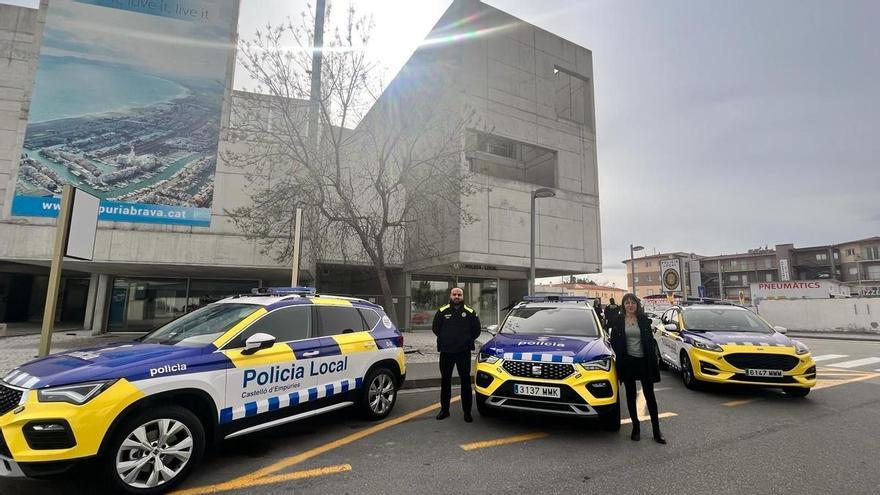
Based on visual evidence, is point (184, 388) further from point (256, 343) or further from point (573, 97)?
point (573, 97)

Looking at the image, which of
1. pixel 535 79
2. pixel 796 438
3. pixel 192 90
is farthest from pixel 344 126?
pixel 535 79

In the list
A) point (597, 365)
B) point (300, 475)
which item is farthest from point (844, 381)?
point (300, 475)

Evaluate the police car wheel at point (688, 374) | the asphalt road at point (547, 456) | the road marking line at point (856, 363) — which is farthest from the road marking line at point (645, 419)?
the road marking line at point (856, 363)

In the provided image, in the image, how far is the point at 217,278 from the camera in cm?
1986

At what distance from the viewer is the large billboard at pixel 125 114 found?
15.0 meters

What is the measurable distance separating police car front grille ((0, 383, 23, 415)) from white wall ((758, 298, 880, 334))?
36934mm

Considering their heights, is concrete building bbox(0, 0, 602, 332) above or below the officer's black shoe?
above

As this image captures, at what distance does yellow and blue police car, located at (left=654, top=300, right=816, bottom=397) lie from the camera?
21.8 feet

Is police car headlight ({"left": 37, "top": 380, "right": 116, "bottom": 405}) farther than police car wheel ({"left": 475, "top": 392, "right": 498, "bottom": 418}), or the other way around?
police car wheel ({"left": 475, "top": 392, "right": 498, "bottom": 418})

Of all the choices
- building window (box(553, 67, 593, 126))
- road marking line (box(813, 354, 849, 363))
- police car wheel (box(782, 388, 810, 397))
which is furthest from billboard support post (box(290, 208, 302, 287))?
building window (box(553, 67, 593, 126))

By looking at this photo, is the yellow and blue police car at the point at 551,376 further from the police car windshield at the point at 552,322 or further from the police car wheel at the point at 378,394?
the police car wheel at the point at 378,394

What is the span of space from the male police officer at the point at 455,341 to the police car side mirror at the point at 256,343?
7.66 feet

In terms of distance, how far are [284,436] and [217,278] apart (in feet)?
57.0

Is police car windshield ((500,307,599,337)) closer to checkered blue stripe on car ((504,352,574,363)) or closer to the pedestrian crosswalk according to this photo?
checkered blue stripe on car ((504,352,574,363))
